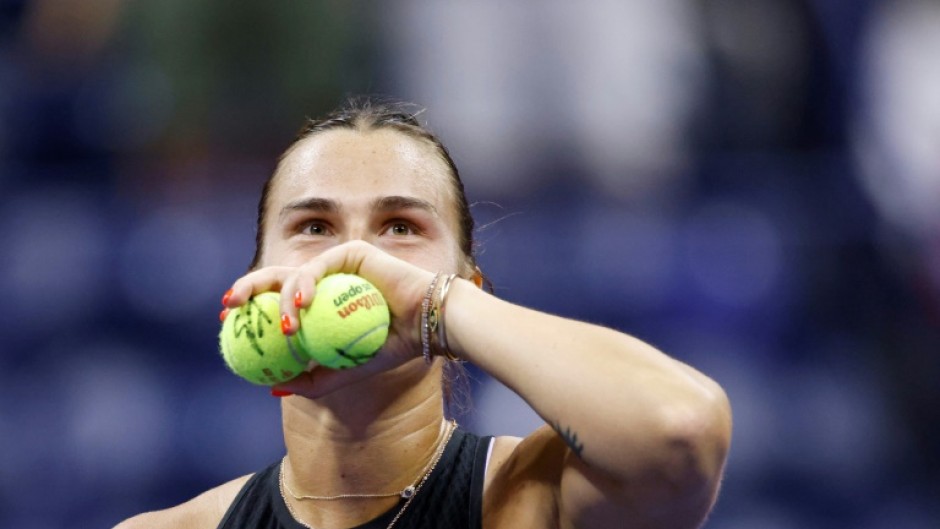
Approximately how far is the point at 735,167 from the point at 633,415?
3.24 metres

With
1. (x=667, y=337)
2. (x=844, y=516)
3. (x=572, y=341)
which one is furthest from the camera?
(x=667, y=337)

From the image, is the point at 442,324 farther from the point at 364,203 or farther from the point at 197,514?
the point at 197,514

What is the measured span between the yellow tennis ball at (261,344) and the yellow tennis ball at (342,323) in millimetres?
34

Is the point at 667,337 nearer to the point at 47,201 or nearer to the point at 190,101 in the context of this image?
the point at 190,101

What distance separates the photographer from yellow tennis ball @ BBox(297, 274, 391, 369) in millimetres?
1694

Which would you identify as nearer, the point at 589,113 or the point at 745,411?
the point at 745,411

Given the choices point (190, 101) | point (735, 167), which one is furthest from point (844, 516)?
point (190, 101)

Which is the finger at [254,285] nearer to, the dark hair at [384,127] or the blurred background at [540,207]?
the dark hair at [384,127]

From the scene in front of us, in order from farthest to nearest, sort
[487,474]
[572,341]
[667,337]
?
[667,337] → [487,474] → [572,341]

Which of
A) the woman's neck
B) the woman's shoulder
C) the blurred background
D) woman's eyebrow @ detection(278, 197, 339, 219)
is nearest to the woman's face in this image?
woman's eyebrow @ detection(278, 197, 339, 219)

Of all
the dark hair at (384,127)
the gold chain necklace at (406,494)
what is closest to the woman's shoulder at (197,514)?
the gold chain necklace at (406,494)

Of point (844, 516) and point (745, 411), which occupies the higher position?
point (745, 411)

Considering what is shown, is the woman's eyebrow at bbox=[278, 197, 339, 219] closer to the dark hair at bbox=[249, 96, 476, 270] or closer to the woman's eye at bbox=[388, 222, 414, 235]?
the woman's eye at bbox=[388, 222, 414, 235]

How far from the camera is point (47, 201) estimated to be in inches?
184
